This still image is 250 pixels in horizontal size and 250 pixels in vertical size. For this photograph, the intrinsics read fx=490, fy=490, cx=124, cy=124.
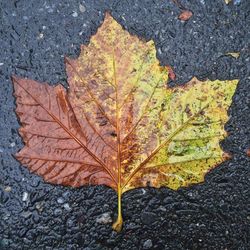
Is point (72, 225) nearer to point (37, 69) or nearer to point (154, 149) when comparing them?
point (154, 149)

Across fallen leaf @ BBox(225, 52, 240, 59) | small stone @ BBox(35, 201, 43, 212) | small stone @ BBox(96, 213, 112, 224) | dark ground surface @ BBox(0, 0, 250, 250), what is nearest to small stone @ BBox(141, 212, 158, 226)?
dark ground surface @ BBox(0, 0, 250, 250)

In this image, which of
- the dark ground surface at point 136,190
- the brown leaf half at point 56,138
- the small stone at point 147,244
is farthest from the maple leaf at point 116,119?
the small stone at point 147,244

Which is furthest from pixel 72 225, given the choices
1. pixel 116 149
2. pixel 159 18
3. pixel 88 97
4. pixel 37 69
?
pixel 159 18

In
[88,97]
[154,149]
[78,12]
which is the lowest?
[154,149]

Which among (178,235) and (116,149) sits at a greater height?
(116,149)

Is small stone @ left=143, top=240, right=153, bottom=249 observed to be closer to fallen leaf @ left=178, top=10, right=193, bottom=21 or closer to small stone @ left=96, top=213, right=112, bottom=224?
small stone @ left=96, top=213, right=112, bottom=224

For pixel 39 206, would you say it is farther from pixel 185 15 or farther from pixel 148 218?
pixel 185 15
